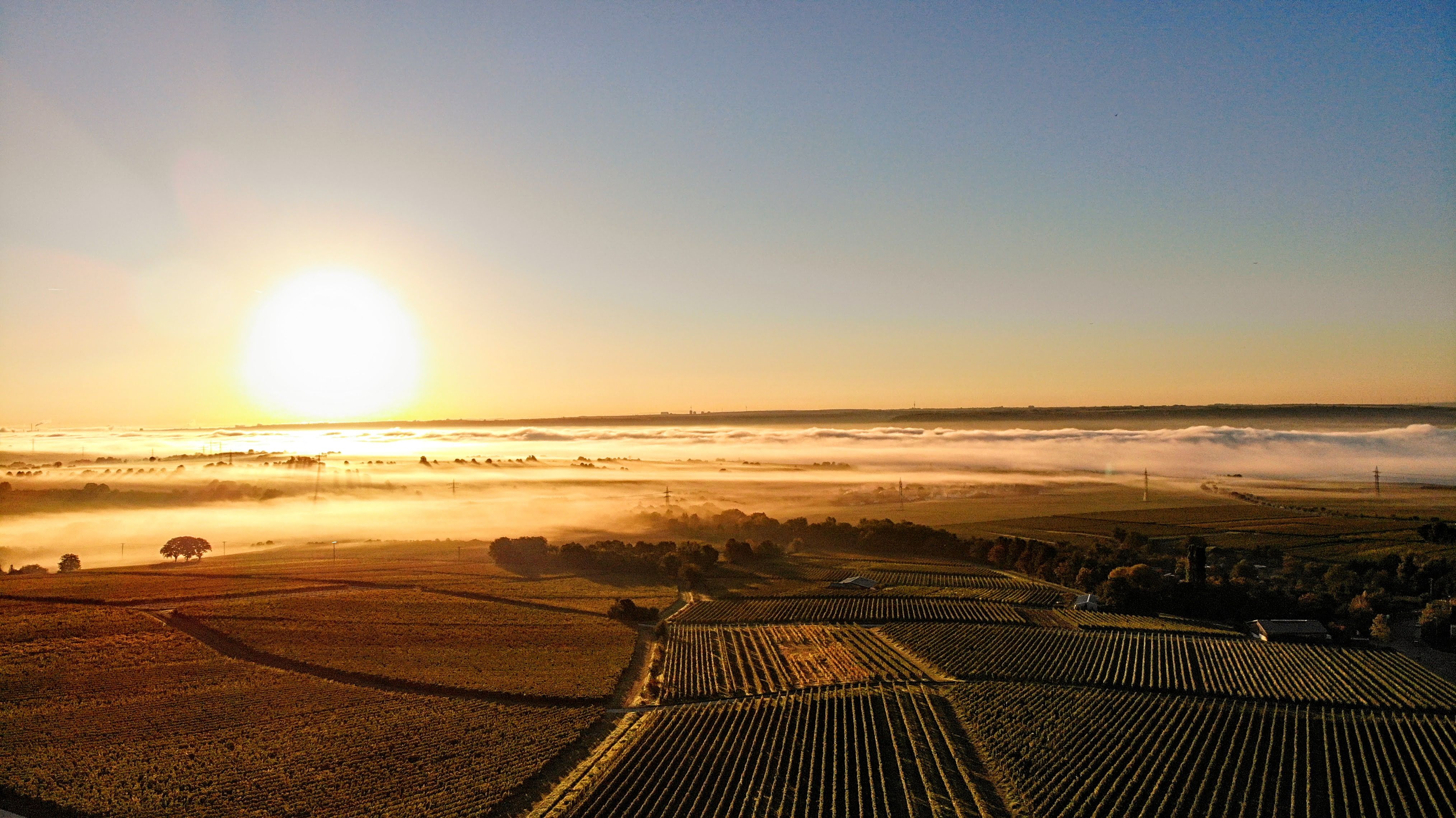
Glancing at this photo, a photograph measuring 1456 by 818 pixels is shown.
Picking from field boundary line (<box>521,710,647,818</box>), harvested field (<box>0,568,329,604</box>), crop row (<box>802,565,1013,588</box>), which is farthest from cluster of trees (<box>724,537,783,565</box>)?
field boundary line (<box>521,710,647,818</box>)

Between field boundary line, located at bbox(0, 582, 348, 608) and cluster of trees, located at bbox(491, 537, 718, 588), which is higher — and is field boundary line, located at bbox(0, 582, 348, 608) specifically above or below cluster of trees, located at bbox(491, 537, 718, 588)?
above

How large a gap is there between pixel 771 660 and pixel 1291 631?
110 feet

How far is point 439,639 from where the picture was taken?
46438 millimetres

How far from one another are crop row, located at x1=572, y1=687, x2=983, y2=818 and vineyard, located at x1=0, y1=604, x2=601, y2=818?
156 inches

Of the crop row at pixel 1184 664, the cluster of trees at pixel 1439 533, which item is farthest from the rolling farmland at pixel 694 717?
the cluster of trees at pixel 1439 533

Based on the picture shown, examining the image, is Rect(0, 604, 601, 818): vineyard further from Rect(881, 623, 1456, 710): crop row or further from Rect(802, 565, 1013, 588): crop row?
Rect(802, 565, 1013, 588): crop row

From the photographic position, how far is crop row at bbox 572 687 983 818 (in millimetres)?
23531

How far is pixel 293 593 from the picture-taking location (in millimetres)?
58656

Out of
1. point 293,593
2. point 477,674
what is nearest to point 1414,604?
point 477,674

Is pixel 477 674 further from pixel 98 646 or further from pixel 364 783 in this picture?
pixel 98 646

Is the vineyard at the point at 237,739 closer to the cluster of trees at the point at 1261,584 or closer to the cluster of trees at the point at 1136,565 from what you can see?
the cluster of trees at the point at 1136,565

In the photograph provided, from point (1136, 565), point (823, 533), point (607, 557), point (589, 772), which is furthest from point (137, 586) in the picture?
point (1136, 565)

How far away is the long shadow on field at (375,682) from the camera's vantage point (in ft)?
117

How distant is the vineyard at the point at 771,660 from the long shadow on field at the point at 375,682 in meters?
5.11
